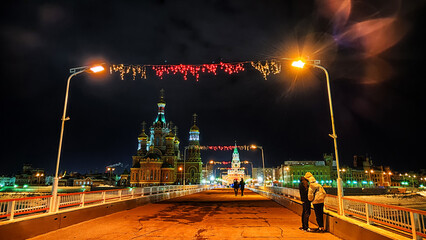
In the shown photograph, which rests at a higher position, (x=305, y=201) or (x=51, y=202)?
(x=305, y=201)

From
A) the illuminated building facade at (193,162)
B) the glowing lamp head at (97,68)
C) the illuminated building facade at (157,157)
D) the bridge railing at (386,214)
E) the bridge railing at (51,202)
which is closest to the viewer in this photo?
the bridge railing at (386,214)

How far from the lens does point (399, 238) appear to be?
557 centimetres

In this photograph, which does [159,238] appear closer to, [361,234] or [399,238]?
[361,234]

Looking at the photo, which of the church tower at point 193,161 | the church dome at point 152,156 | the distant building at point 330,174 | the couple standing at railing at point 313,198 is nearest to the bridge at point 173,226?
the couple standing at railing at point 313,198

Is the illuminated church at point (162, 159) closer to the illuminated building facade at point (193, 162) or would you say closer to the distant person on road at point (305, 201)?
the illuminated building facade at point (193, 162)

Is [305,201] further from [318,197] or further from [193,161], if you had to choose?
[193,161]

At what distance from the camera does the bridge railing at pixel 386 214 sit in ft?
18.5

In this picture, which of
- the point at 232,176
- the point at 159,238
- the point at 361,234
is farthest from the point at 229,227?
the point at 232,176

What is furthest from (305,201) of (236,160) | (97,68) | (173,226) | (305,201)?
(236,160)

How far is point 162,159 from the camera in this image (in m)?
88.2

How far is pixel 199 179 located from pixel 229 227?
87.2m

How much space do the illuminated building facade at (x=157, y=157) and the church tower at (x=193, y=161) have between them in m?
5.53

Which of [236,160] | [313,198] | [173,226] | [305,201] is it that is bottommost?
[173,226]

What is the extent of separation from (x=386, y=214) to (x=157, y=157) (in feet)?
266
